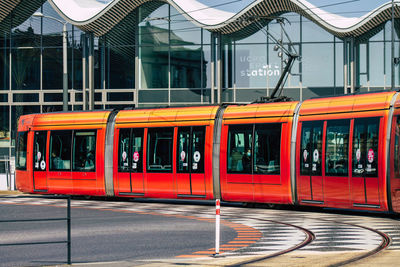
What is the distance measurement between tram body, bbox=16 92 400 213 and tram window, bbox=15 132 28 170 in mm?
35

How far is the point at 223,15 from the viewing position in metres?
40.9

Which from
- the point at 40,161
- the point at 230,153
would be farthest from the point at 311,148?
the point at 40,161

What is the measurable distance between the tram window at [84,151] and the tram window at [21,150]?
8.48 feet

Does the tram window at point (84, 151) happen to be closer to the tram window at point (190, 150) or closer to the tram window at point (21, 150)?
the tram window at point (21, 150)

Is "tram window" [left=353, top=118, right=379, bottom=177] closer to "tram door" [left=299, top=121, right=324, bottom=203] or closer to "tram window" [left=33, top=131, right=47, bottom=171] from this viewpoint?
"tram door" [left=299, top=121, right=324, bottom=203]

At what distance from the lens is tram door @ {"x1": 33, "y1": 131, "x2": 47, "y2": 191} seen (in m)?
25.8

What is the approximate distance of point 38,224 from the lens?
17469 millimetres

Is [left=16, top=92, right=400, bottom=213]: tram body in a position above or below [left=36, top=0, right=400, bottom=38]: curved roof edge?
below

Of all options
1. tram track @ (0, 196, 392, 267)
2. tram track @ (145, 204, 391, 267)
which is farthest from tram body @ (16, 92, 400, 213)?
tram track @ (145, 204, 391, 267)

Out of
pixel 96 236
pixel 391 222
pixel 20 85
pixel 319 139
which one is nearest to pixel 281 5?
pixel 20 85

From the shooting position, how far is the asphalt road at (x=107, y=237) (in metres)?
12.1

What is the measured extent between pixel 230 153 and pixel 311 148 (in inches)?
112

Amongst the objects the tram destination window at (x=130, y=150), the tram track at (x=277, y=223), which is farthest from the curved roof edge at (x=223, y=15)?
the tram track at (x=277, y=223)

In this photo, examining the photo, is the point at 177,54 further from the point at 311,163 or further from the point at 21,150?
the point at 311,163
